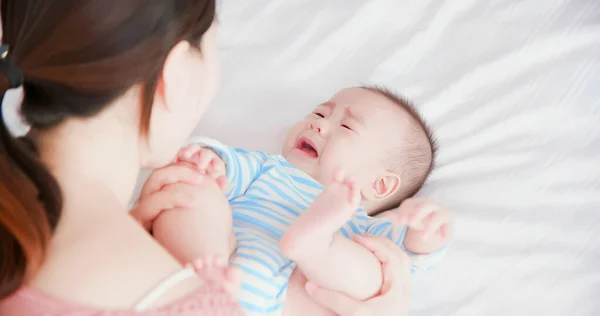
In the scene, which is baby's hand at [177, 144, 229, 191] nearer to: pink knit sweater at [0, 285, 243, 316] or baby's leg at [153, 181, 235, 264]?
baby's leg at [153, 181, 235, 264]

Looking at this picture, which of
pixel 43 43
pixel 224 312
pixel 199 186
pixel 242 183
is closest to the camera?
pixel 43 43

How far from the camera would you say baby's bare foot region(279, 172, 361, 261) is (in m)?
0.81

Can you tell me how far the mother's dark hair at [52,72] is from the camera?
Result: 1.91ft

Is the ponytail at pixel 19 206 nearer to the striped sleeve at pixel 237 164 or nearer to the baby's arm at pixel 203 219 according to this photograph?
the baby's arm at pixel 203 219

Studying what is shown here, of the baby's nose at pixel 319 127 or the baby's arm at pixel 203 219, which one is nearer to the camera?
the baby's arm at pixel 203 219

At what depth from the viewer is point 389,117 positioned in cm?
119

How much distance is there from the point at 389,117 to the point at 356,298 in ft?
1.34

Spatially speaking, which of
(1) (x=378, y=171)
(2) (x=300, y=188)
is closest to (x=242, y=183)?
(2) (x=300, y=188)

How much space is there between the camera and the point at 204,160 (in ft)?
3.30

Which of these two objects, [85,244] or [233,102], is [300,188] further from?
[85,244]

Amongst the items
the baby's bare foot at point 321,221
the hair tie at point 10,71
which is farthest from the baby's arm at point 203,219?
the hair tie at point 10,71

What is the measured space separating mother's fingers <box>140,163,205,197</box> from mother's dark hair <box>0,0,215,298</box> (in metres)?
0.31

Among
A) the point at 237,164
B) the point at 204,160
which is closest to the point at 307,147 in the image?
the point at 237,164

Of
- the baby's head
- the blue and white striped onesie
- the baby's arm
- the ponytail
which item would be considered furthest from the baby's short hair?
the ponytail
